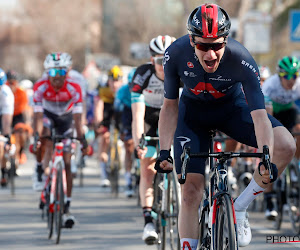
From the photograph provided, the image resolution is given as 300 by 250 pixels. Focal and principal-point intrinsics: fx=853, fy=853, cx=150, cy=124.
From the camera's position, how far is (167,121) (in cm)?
628

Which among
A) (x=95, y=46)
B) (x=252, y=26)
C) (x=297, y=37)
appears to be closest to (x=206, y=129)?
(x=297, y=37)

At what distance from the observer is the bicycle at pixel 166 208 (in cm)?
797

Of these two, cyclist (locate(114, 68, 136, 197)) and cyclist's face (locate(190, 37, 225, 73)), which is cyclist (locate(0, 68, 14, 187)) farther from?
cyclist's face (locate(190, 37, 225, 73))

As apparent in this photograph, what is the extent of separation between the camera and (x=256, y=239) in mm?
9117

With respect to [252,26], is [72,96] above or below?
below

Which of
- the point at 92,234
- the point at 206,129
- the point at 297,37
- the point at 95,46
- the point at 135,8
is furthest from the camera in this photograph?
the point at 95,46

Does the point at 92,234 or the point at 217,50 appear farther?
the point at 92,234

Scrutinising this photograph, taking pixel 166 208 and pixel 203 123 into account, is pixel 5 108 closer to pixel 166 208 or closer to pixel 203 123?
pixel 166 208

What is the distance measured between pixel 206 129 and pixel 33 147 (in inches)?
151

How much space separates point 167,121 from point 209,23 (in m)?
1.01

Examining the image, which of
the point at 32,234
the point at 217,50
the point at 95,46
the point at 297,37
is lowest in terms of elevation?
the point at 32,234

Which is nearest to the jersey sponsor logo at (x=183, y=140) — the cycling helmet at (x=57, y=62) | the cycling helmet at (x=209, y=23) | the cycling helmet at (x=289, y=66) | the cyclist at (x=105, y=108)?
the cycling helmet at (x=209, y=23)

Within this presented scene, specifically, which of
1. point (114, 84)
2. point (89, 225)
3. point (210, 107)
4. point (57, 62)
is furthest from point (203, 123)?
point (114, 84)

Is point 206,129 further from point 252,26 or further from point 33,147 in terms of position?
point 252,26
